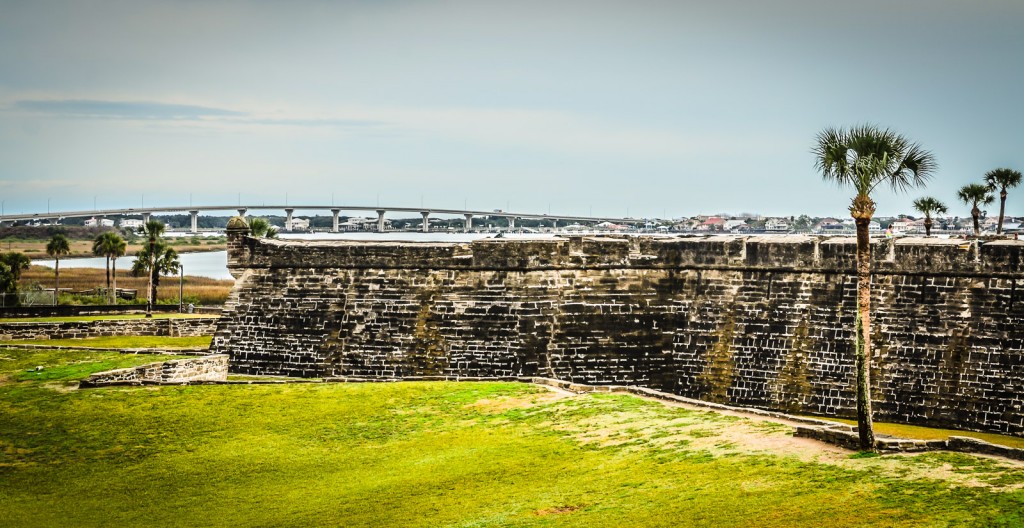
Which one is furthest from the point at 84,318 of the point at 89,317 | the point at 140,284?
the point at 140,284

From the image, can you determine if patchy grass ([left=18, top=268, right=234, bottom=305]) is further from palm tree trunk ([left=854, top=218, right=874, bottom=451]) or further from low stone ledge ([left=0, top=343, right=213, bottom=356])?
palm tree trunk ([left=854, top=218, right=874, bottom=451])

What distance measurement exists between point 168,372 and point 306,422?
24.2ft

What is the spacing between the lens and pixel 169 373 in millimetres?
31328

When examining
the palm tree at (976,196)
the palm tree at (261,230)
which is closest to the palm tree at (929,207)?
the palm tree at (976,196)

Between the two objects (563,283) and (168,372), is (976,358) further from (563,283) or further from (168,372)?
(168,372)

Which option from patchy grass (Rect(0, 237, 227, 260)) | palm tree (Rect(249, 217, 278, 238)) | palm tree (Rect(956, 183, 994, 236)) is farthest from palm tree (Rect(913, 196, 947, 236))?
patchy grass (Rect(0, 237, 227, 260))

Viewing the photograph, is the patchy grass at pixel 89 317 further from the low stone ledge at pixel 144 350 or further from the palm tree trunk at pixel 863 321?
the palm tree trunk at pixel 863 321

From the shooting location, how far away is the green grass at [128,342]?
131 feet

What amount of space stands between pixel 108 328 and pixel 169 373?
1271 centimetres

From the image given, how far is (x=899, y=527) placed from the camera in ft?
47.3

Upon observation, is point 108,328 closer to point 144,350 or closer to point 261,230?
point 144,350

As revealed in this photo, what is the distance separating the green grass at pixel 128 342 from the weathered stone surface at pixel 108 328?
417mm

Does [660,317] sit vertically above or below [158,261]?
above

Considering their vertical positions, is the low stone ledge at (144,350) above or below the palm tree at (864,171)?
below
